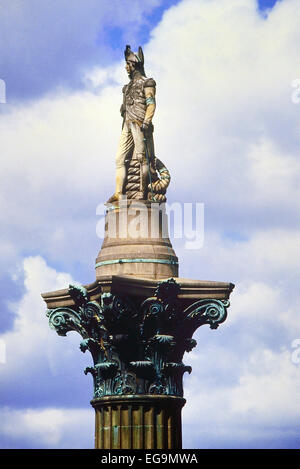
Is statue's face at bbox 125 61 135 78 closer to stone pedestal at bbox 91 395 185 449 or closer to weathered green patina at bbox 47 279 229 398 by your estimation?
weathered green patina at bbox 47 279 229 398

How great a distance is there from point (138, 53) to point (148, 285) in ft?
25.4

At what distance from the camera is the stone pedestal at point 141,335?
33094mm

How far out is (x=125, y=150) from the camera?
118 feet

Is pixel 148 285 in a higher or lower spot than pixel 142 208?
lower

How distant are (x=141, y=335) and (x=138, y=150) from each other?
591cm

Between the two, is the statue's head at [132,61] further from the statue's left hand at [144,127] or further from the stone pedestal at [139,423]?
the stone pedestal at [139,423]

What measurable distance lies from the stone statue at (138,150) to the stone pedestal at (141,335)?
1840 millimetres

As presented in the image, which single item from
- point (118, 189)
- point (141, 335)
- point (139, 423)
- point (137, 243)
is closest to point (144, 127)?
point (118, 189)

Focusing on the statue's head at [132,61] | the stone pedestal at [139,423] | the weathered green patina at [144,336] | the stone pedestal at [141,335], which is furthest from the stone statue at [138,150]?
the stone pedestal at [139,423]

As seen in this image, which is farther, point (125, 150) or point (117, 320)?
point (125, 150)

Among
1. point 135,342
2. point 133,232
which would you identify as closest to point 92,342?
point 135,342

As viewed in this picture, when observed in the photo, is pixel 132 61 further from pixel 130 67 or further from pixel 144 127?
pixel 144 127
